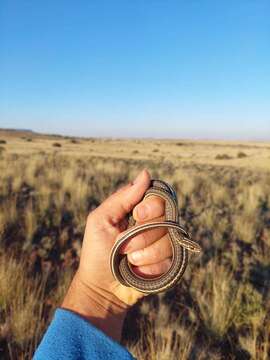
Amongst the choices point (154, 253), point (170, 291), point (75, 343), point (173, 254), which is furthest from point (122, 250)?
point (170, 291)

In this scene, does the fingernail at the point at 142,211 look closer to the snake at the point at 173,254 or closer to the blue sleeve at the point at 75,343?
the snake at the point at 173,254

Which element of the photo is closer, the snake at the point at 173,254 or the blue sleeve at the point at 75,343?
the blue sleeve at the point at 75,343

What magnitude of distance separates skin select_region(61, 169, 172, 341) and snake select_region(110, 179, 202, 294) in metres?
0.06

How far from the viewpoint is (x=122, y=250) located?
2.71 m

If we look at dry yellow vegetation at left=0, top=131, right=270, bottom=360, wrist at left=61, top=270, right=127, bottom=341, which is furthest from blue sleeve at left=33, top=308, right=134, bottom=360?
dry yellow vegetation at left=0, top=131, right=270, bottom=360

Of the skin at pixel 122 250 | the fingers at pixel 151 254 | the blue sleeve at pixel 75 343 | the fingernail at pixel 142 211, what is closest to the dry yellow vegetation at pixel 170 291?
the skin at pixel 122 250

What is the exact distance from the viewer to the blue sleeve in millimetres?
1729

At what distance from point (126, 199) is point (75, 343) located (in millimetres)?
1162

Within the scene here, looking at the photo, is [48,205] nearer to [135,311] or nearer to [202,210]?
[202,210]

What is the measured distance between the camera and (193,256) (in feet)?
24.0

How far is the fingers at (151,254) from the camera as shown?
267 centimetres

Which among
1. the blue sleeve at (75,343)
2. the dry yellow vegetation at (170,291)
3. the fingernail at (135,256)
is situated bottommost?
the dry yellow vegetation at (170,291)

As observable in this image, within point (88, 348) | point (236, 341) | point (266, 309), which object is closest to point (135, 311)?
point (236, 341)

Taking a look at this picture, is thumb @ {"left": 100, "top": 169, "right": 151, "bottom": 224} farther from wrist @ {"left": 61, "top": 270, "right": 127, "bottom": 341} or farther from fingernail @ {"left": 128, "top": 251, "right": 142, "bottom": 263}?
wrist @ {"left": 61, "top": 270, "right": 127, "bottom": 341}
